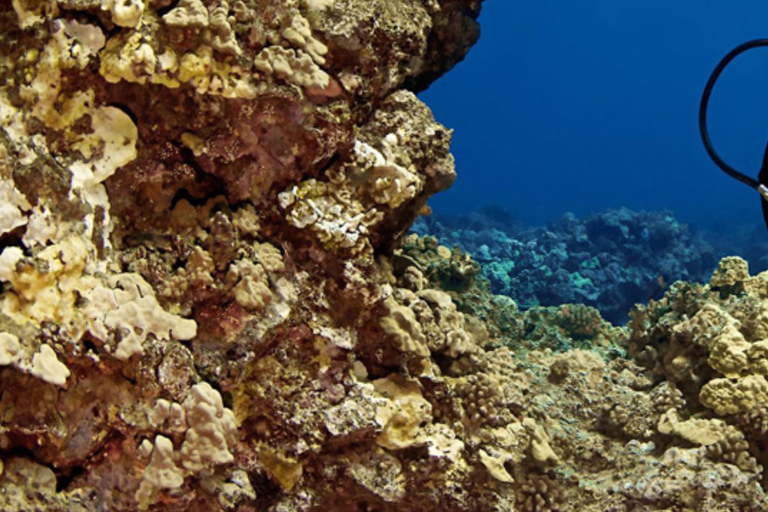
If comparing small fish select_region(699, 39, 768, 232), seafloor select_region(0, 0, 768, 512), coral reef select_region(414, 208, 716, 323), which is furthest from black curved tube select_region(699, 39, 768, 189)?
coral reef select_region(414, 208, 716, 323)

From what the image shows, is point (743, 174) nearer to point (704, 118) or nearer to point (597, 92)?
point (704, 118)

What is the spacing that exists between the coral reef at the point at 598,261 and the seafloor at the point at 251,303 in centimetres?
1288

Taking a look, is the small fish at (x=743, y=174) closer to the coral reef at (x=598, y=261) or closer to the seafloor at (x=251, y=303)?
the seafloor at (x=251, y=303)

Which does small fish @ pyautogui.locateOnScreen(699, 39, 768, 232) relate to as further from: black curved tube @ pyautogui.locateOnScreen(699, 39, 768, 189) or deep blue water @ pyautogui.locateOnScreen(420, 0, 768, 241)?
deep blue water @ pyautogui.locateOnScreen(420, 0, 768, 241)

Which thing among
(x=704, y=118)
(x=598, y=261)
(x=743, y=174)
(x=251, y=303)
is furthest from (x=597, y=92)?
(x=251, y=303)

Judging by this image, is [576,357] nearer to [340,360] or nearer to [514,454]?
[514,454]

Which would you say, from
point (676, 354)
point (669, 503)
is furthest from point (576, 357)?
point (669, 503)

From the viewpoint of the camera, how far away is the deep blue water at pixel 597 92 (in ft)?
328

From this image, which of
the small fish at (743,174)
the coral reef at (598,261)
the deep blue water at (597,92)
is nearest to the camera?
the small fish at (743,174)

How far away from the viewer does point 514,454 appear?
3.78 metres

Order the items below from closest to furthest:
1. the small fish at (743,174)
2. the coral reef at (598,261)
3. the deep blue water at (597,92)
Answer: the small fish at (743,174) < the coral reef at (598,261) < the deep blue water at (597,92)

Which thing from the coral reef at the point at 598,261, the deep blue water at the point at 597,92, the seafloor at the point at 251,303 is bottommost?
the seafloor at the point at 251,303

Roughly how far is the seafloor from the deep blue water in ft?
293

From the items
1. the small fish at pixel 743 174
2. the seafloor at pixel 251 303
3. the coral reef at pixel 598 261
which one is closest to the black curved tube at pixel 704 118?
the small fish at pixel 743 174
